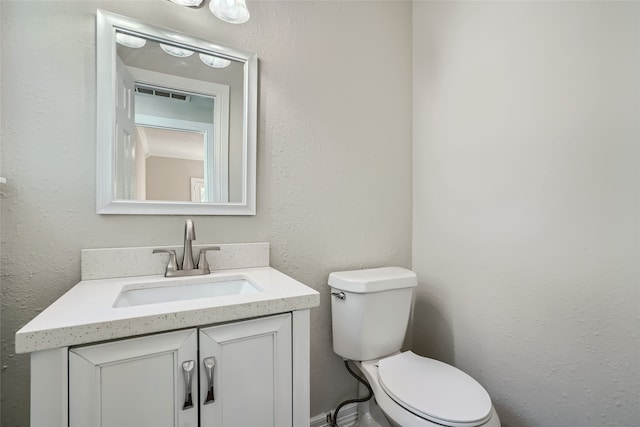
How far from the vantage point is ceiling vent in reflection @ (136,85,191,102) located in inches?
42.9

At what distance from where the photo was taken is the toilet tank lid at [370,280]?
1.26m

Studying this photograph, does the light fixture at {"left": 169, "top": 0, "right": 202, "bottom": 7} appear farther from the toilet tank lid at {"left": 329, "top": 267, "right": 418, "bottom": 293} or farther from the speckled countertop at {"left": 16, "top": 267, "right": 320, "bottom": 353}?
the toilet tank lid at {"left": 329, "top": 267, "right": 418, "bottom": 293}

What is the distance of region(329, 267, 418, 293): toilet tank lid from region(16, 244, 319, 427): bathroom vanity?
1.42ft

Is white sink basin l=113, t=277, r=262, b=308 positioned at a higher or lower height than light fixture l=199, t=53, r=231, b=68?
lower

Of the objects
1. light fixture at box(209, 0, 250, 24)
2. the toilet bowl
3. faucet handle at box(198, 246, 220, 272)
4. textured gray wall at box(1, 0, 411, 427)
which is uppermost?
light fixture at box(209, 0, 250, 24)

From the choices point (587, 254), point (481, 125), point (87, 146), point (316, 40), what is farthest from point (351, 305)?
point (316, 40)

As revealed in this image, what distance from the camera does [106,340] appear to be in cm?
62

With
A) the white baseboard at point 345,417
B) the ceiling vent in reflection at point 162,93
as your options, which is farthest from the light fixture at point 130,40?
the white baseboard at point 345,417

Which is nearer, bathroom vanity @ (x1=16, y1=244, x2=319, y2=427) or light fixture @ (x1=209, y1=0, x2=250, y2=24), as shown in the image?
bathroom vanity @ (x1=16, y1=244, x2=319, y2=427)

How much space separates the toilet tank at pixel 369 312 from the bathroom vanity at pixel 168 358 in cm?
46

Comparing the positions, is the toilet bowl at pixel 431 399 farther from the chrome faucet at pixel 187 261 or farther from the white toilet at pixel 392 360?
the chrome faucet at pixel 187 261

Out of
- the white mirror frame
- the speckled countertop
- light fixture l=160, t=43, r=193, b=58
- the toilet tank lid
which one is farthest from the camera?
the toilet tank lid

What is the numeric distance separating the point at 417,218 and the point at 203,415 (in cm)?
141

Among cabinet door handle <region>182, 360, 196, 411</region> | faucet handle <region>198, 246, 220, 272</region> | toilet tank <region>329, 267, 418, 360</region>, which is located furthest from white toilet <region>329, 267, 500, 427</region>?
cabinet door handle <region>182, 360, 196, 411</region>
